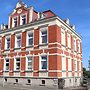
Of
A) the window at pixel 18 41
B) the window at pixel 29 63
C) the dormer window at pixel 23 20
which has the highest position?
the dormer window at pixel 23 20

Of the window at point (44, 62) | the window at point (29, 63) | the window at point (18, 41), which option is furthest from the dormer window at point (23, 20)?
the window at point (44, 62)

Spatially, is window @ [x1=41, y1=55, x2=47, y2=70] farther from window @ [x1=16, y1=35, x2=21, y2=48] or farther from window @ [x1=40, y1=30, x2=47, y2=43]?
window @ [x1=16, y1=35, x2=21, y2=48]

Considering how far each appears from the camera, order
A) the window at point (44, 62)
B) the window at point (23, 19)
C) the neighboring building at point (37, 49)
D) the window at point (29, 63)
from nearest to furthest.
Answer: the neighboring building at point (37, 49), the window at point (44, 62), the window at point (29, 63), the window at point (23, 19)

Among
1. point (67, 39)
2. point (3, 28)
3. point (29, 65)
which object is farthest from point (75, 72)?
point (3, 28)

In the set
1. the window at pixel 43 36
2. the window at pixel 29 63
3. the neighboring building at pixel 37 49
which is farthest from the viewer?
the window at pixel 29 63

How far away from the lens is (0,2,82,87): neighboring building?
26.0m

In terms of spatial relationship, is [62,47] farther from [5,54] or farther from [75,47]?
[5,54]

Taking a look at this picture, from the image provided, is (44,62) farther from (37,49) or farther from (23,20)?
(23,20)

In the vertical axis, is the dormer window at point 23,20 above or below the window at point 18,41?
above

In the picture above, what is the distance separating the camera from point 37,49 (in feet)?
90.6

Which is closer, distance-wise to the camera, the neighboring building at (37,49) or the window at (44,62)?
the neighboring building at (37,49)

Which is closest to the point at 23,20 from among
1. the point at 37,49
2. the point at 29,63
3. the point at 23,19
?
the point at 23,19

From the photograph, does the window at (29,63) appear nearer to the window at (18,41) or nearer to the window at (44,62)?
the window at (44,62)

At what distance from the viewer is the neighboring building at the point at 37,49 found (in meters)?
26.0
